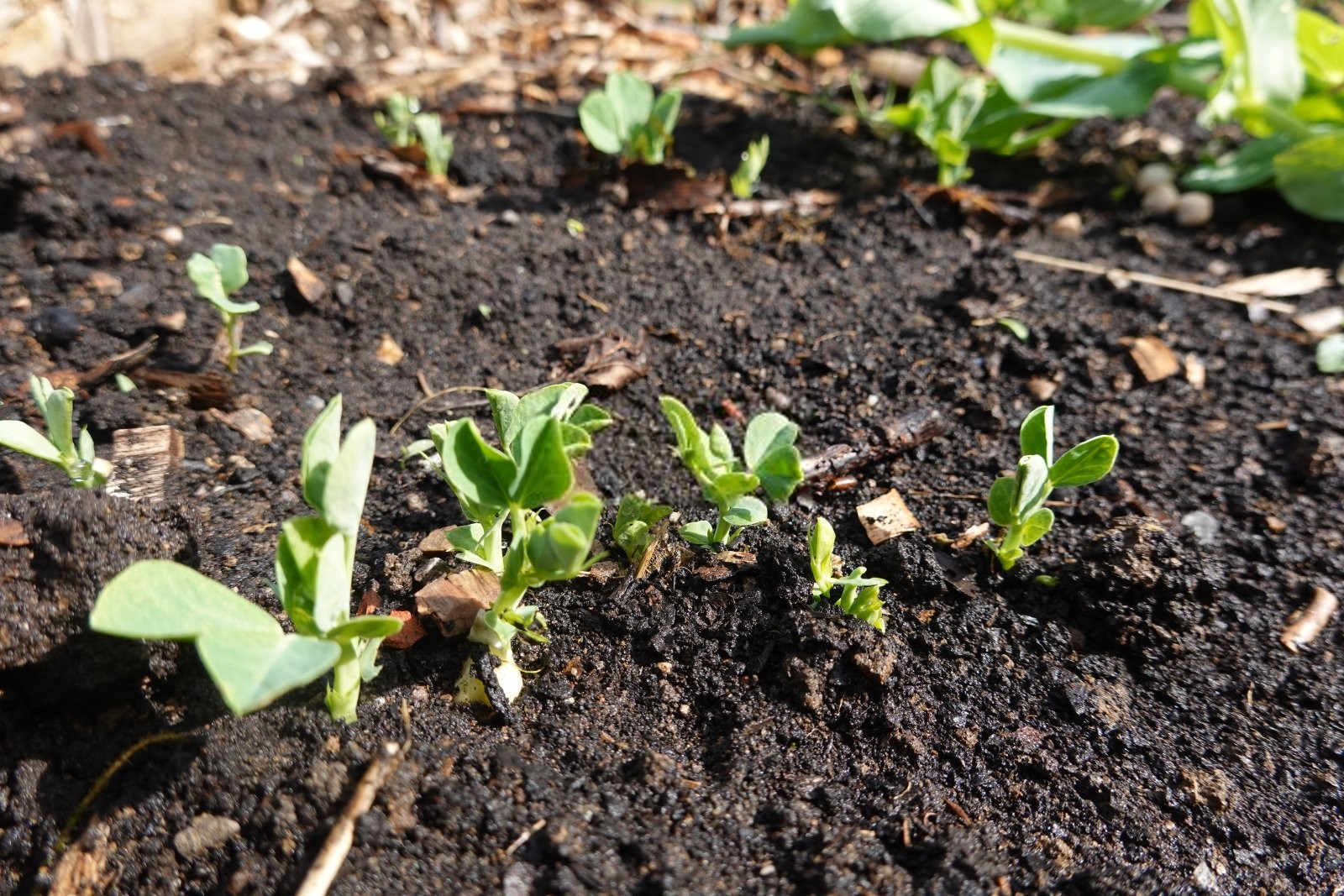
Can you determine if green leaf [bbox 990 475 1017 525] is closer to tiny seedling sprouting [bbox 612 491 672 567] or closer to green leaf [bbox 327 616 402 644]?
tiny seedling sprouting [bbox 612 491 672 567]

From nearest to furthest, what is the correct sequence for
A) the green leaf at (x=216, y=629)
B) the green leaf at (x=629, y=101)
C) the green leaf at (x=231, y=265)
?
the green leaf at (x=216, y=629) < the green leaf at (x=231, y=265) < the green leaf at (x=629, y=101)

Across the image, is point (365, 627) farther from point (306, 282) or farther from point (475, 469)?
point (306, 282)

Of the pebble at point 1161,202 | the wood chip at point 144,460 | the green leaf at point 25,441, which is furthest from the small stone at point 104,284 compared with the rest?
the pebble at point 1161,202

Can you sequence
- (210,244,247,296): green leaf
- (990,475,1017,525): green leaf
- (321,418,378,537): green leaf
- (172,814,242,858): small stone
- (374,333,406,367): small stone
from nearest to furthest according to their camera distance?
(321,418,378,537): green leaf, (172,814,242,858): small stone, (990,475,1017,525): green leaf, (210,244,247,296): green leaf, (374,333,406,367): small stone

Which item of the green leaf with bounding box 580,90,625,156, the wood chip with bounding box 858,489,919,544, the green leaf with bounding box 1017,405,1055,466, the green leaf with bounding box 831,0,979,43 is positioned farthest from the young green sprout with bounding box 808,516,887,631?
the green leaf with bounding box 831,0,979,43

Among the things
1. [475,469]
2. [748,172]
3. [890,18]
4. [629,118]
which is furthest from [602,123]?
[475,469]

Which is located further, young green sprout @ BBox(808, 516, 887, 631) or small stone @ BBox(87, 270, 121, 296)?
small stone @ BBox(87, 270, 121, 296)

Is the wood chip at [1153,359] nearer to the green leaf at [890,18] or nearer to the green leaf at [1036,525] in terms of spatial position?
the green leaf at [1036,525]
